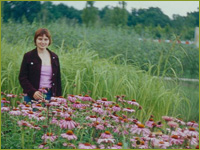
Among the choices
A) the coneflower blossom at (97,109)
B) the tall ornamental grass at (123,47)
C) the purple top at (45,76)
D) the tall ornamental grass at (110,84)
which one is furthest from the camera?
the tall ornamental grass at (123,47)

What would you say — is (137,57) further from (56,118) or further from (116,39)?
(56,118)

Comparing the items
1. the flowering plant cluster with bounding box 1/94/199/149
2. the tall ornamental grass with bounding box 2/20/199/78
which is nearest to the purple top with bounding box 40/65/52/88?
the flowering plant cluster with bounding box 1/94/199/149

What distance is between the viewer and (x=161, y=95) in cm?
442

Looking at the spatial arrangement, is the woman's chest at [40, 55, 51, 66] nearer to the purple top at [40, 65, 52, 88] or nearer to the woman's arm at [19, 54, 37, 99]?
the purple top at [40, 65, 52, 88]

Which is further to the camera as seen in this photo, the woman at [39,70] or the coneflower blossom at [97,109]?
the woman at [39,70]

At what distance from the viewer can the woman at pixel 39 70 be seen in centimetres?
371

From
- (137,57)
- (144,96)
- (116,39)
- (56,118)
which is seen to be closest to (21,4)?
(116,39)

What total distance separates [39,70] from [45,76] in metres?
0.10

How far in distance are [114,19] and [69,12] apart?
300 cm

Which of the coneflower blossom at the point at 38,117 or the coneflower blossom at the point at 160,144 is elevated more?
the coneflower blossom at the point at 38,117

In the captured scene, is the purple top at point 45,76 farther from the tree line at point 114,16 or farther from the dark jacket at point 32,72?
the tree line at point 114,16

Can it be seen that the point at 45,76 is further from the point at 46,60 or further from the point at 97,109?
the point at 97,109

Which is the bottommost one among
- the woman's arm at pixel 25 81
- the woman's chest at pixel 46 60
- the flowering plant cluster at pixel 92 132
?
the flowering plant cluster at pixel 92 132

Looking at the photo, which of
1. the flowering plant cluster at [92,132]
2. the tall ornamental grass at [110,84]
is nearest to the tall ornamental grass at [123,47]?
the tall ornamental grass at [110,84]
